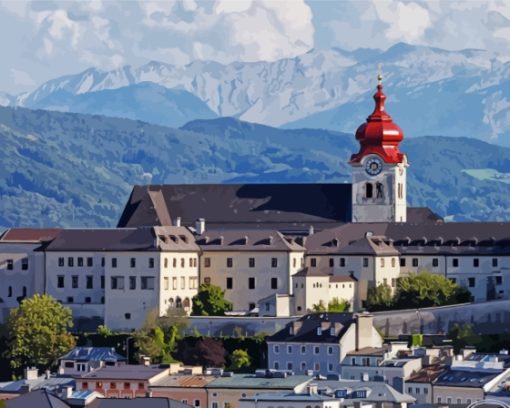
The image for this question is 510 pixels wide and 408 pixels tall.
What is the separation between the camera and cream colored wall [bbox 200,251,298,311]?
131 metres

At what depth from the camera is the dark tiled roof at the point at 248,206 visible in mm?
141375

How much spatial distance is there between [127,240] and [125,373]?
20.9 m

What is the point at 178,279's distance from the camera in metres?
130

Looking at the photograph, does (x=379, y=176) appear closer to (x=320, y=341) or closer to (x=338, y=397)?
(x=320, y=341)

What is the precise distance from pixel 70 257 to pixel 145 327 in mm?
8410

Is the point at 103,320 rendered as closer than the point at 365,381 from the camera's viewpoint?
No

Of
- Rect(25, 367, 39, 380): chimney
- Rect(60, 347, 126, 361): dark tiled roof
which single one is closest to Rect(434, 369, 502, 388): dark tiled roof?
Rect(25, 367, 39, 380): chimney

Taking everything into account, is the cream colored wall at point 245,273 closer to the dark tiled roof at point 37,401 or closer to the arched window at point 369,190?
the arched window at point 369,190

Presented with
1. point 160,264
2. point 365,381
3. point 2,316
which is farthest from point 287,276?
point 365,381

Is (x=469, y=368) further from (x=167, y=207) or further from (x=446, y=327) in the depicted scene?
(x=167, y=207)

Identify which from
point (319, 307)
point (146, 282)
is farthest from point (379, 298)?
point (146, 282)

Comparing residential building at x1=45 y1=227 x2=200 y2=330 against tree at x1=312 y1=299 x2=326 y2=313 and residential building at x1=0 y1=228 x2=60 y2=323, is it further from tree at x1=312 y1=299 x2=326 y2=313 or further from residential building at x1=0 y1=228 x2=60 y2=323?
tree at x1=312 y1=299 x2=326 y2=313

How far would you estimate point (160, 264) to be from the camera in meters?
128

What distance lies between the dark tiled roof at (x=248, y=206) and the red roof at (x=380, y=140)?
7.85 feet
